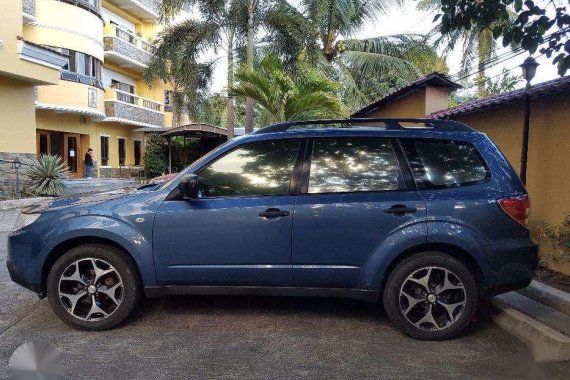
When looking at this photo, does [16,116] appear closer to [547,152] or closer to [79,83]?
[79,83]

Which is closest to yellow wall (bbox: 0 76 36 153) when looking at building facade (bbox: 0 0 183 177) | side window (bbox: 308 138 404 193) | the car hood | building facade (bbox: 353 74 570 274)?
building facade (bbox: 0 0 183 177)

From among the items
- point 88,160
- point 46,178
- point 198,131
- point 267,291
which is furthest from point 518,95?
point 88,160

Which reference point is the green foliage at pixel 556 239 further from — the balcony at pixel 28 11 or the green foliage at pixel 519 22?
the balcony at pixel 28 11

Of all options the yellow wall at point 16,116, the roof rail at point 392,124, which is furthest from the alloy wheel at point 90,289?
the yellow wall at point 16,116

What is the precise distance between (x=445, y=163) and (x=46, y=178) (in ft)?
47.5

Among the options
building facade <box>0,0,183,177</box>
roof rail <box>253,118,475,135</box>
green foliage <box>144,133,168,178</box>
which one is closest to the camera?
roof rail <box>253,118,475,135</box>

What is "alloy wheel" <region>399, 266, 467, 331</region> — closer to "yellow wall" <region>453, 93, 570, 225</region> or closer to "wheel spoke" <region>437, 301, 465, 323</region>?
"wheel spoke" <region>437, 301, 465, 323</region>

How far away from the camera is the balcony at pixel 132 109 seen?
25.7 m

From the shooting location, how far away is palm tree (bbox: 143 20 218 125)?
16297mm

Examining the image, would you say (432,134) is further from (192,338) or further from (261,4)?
(261,4)

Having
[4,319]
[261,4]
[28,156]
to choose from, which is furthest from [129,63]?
[4,319]

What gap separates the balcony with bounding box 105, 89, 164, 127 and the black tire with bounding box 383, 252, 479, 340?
79.3 ft

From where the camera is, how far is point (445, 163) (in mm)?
4250

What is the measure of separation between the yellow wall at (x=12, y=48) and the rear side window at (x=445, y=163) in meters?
14.9
